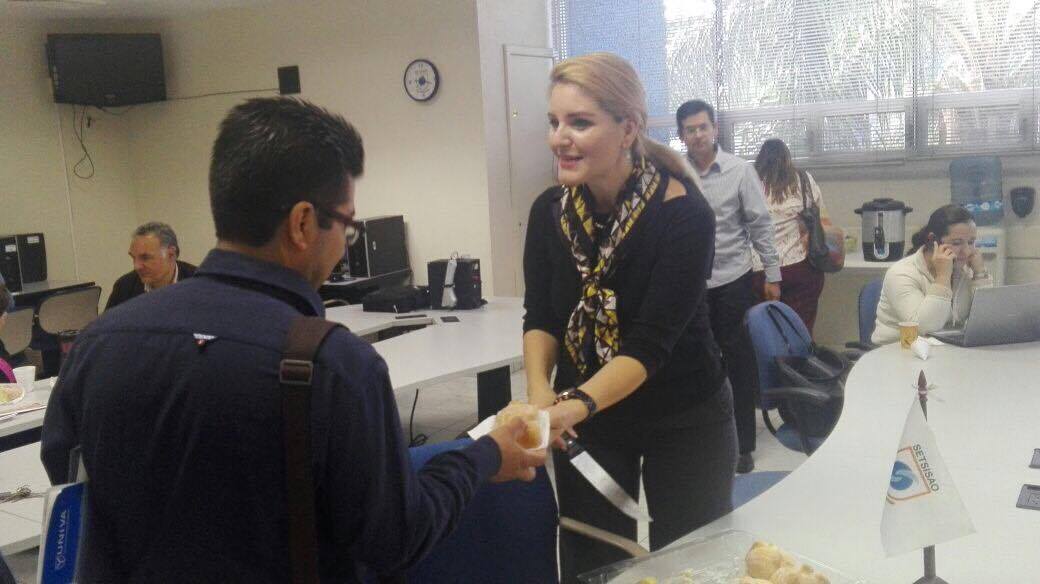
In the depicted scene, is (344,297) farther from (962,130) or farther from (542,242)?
(542,242)

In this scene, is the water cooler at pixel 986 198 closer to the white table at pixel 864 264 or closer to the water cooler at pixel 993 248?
the water cooler at pixel 993 248

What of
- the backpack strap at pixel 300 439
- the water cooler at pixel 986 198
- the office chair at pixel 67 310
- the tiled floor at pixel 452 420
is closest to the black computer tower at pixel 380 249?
the tiled floor at pixel 452 420

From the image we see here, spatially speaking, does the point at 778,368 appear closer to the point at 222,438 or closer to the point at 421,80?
the point at 222,438

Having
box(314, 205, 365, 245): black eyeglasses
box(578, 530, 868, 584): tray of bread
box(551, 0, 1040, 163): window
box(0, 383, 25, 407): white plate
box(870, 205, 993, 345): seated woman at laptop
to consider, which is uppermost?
box(551, 0, 1040, 163): window

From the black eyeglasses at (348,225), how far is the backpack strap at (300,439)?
136 mm

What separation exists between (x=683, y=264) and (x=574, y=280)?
0.77 ft

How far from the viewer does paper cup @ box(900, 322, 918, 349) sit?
3.30 m

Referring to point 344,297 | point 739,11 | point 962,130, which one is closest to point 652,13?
point 739,11

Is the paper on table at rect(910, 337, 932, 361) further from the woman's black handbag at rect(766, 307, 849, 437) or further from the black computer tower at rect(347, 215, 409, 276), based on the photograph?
the black computer tower at rect(347, 215, 409, 276)

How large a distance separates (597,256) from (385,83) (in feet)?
17.2

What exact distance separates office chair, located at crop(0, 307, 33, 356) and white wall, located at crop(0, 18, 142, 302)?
8.02ft

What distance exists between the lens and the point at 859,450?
2160 millimetres

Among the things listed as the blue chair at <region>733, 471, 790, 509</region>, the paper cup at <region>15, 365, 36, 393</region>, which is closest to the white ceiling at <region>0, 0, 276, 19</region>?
the paper cup at <region>15, 365, 36, 393</region>

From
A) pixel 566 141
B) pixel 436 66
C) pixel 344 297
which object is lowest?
pixel 344 297
